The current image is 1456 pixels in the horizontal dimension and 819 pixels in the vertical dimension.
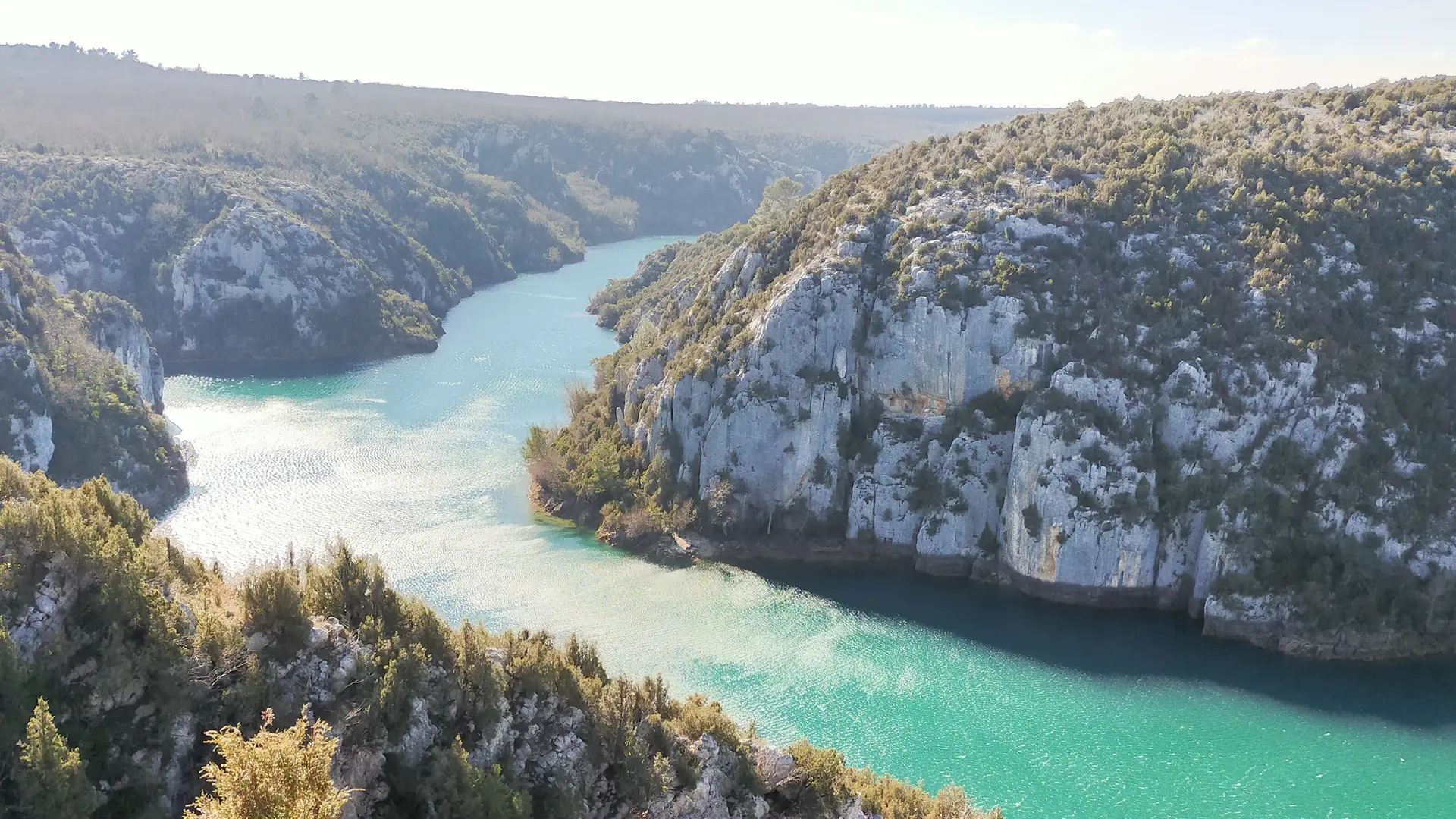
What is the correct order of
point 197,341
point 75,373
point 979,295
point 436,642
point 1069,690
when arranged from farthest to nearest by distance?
point 197,341
point 75,373
point 979,295
point 1069,690
point 436,642

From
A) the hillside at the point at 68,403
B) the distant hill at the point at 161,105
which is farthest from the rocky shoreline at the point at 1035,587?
the distant hill at the point at 161,105

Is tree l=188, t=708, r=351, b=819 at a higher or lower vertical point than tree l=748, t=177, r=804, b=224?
lower

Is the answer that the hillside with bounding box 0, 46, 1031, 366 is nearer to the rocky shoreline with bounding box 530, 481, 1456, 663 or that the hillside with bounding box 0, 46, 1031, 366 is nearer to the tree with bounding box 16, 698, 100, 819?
the rocky shoreline with bounding box 530, 481, 1456, 663

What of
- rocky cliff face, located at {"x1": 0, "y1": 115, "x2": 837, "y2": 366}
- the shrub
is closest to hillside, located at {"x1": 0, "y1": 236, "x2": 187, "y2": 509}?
rocky cliff face, located at {"x1": 0, "y1": 115, "x2": 837, "y2": 366}

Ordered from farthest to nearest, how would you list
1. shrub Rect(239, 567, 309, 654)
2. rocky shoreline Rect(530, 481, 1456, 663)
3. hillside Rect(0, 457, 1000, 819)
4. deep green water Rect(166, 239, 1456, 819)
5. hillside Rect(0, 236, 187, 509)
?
hillside Rect(0, 236, 187, 509), rocky shoreline Rect(530, 481, 1456, 663), deep green water Rect(166, 239, 1456, 819), shrub Rect(239, 567, 309, 654), hillside Rect(0, 457, 1000, 819)

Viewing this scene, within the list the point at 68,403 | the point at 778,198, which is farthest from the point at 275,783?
the point at 778,198

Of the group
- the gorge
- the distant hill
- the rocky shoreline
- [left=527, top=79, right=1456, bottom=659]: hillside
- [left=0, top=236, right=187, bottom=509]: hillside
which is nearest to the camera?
the gorge

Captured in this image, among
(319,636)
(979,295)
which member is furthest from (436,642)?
(979,295)

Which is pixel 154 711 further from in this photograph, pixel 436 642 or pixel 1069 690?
pixel 1069 690
